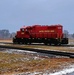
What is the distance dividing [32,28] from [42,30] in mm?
2408

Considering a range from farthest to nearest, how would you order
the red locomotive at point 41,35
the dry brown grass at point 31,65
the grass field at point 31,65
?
the red locomotive at point 41,35 → the dry brown grass at point 31,65 → the grass field at point 31,65

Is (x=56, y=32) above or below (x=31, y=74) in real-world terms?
above

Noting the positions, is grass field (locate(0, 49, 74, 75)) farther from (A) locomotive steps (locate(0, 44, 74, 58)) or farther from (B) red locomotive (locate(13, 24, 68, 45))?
(B) red locomotive (locate(13, 24, 68, 45))

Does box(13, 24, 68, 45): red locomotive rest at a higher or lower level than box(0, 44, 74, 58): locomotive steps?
higher

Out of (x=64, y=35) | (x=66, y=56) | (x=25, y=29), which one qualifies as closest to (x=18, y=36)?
(x=25, y=29)

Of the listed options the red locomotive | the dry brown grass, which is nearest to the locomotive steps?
the dry brown grass

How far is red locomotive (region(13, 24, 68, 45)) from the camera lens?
2208 inches

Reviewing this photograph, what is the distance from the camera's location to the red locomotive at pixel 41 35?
184 feet

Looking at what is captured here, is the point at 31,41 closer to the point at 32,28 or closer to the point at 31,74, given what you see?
the point at 32,28

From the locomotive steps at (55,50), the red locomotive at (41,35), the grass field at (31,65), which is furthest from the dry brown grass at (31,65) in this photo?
the red locomotive at (41,35)

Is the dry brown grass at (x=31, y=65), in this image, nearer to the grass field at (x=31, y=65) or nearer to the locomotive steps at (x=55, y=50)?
the grass field at (x=31, y=65)

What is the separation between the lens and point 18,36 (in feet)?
204

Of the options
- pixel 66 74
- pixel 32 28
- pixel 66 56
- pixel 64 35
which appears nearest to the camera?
pixel 66 74

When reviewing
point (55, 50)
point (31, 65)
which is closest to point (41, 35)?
point (55, 50)
